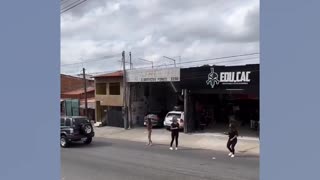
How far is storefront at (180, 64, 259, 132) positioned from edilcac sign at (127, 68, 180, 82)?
853 millimetres

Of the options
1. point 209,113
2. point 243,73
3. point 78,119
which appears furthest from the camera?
point 209,113

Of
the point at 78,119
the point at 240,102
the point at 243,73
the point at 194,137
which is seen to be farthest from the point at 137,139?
the point at 240,102

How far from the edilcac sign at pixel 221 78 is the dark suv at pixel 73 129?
810 centimetres

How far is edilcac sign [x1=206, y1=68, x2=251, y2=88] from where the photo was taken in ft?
82.3

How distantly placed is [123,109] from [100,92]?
16.2 feet

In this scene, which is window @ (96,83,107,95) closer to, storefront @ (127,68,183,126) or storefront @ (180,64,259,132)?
storefront @ (127,68,183,126)

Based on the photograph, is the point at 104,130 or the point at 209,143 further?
the point at 104,130

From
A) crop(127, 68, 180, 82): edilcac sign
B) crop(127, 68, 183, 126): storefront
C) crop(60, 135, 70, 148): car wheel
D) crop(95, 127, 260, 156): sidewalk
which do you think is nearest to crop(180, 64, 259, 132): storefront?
crop(127, 68, 180, 82): edilcac sign

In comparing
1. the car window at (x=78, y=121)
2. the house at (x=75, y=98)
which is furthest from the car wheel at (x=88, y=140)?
the house at (x=75, y=98)

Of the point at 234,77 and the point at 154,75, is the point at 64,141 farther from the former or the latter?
the point at 234,77

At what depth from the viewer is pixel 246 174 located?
13633mm

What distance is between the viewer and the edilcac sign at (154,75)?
96.9 ft

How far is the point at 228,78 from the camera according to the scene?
2592 cm

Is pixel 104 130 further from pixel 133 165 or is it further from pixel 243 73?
pixel 133 165
